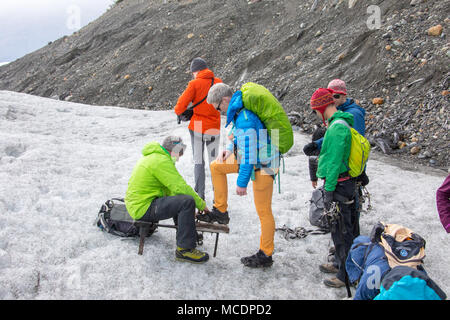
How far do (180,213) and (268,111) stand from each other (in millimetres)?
1844

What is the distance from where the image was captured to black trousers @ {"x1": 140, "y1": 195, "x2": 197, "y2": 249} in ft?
16.1

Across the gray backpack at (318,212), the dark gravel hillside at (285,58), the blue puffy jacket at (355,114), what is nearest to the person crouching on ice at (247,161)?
the blue puffy jacket at (355,114)

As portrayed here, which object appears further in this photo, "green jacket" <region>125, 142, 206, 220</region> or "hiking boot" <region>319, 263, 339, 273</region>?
"hiking boot" <region>319, 263, 339, 273</region>

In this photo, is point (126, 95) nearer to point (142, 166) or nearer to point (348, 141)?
point (142, 166)

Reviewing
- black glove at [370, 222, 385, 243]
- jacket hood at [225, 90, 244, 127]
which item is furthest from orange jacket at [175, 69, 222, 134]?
black glove at [370, 222, 385, 243]

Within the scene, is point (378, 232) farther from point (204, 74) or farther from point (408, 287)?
point (204, 74)

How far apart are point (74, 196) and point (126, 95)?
16423 mm

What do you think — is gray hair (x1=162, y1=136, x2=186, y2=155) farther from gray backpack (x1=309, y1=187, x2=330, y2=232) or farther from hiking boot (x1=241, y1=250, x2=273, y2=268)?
gray backpack (x1=309, y1=187, x2=330, y2=232)

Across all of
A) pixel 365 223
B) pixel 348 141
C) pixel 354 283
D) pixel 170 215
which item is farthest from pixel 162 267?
pixel 365 223

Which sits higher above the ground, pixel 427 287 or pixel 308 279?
pixel 427 287

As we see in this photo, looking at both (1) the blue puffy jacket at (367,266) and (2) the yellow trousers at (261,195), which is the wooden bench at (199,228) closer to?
(2) the yellow trousers at (261,195)

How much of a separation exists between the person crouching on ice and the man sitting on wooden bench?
2.06ft

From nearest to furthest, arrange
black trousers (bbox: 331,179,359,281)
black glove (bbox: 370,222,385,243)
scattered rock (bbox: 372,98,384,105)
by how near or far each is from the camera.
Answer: black glove (bbox: 370,222,385,243), black trousers (bbox: 331,179,359,281), scattered rock (bbox: 372,98,384,105)

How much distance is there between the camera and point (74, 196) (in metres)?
7.04
